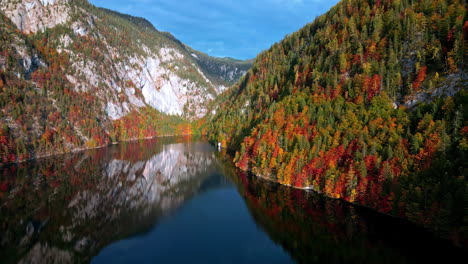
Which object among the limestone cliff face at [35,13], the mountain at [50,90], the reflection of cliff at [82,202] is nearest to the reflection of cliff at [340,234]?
the reflection of cliff at [82,202]

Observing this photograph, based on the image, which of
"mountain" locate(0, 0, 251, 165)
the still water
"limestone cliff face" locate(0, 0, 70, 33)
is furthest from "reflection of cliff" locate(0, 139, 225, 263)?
→ "limestone cliff face" locate(0, 0, 70, 33)

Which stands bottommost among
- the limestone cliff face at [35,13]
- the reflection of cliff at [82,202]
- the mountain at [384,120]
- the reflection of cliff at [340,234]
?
the reflection of cliff at [82,202]

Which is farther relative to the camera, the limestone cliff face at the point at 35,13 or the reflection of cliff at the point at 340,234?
the limestone cliff face at the point at 35,13

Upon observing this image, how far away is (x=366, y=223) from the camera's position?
136 ft

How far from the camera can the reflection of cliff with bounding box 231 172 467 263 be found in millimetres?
32750

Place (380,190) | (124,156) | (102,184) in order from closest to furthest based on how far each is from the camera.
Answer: (380,190)
(102,184)
(124,156)

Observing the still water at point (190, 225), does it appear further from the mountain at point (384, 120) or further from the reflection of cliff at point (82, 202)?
the mountain at point (384, 120)

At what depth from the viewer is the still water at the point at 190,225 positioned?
112 feet

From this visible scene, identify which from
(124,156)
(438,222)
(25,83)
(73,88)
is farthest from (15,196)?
(73,88)

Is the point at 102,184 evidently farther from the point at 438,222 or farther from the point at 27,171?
the point at 438,222

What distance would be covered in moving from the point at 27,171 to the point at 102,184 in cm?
2840

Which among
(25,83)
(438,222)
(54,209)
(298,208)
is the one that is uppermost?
(25,83)

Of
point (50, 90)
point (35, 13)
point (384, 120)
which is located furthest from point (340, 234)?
point (35, 13)

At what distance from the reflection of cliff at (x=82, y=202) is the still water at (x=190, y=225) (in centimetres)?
18
